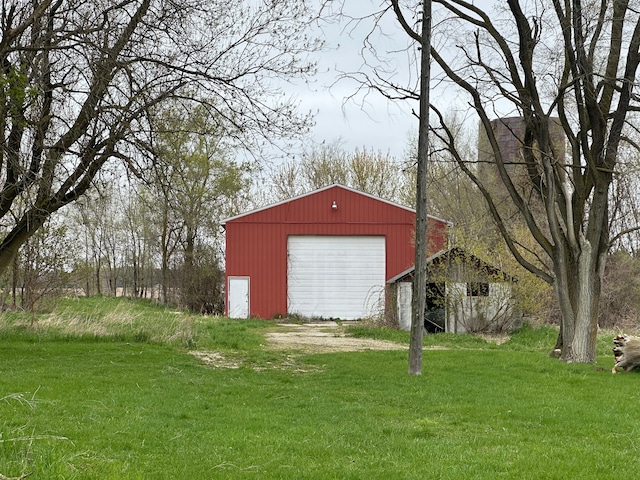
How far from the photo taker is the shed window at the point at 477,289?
23.5 m

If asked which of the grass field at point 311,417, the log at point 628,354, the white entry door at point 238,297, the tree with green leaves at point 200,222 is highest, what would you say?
the tree with green leaves at point 200,222

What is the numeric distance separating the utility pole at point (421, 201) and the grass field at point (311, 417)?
712 millimetres

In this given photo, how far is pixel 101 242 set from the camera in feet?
174

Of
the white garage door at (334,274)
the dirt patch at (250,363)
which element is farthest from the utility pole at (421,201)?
the white garage door at (334,274)

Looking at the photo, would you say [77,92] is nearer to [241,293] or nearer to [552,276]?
[552,276]

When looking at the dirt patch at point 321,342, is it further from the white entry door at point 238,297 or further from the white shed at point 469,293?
the white entry door at point 238,297

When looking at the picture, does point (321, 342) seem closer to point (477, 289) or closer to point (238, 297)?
point (477, 289)

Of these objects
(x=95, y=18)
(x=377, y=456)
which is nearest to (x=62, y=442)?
(x=377, y=456)

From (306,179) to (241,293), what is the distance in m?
15.4

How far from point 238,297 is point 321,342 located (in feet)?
41.1

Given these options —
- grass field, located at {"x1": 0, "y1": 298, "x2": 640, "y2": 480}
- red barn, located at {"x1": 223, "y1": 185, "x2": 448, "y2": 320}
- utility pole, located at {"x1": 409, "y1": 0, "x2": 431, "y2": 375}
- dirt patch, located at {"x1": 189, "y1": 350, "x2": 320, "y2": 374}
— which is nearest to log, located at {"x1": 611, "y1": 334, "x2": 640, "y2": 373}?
grass field, located at {"x1": 0, "y1": 298, "x2": 640, "y2": 480}

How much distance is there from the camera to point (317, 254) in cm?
3109

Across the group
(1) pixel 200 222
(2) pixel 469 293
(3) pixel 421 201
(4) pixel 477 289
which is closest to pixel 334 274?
(2) pixel 469 293

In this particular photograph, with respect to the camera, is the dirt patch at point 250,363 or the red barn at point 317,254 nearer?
the dirt patch at point 250,363
